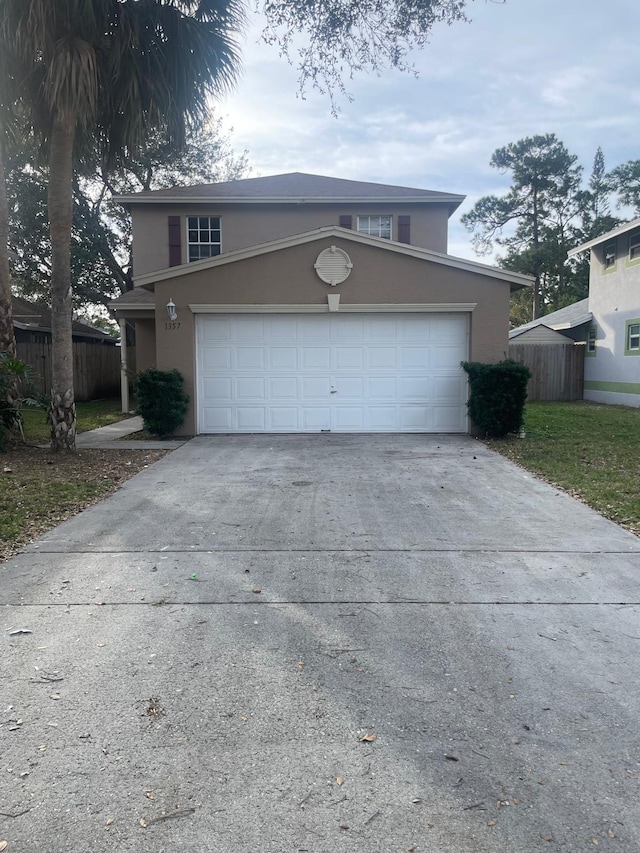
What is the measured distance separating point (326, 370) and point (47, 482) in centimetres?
593

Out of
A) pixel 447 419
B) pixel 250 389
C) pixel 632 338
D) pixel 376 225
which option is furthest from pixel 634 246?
pixel 250 389

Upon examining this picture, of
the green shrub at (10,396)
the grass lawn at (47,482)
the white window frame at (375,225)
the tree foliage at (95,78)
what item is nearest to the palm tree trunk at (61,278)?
the tree foliage at (95,78)

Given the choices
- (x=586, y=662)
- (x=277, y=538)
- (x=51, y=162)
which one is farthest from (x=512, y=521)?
(x=51, y=162)

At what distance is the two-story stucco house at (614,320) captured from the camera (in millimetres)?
19359

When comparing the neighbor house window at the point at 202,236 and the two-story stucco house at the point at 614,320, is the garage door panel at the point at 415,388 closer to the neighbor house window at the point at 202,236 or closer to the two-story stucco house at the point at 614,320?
the neighbor house window at the point at 202,236

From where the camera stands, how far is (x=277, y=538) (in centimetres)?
576

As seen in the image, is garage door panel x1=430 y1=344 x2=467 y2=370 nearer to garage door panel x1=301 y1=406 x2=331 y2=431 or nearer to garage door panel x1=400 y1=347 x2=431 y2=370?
garage door panel x1=400 y1=347 x2=431 y2=370

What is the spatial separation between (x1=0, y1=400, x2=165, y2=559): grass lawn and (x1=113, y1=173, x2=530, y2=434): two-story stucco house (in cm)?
256

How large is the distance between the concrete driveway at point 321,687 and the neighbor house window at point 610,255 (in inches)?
683

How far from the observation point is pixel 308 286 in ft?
40.0

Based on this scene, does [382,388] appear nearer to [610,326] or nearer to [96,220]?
[610,326]

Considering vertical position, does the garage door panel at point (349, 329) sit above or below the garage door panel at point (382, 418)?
above

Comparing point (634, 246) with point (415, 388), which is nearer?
point (415, 388)

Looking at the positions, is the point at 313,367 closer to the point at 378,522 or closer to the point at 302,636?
the point at 378,522
